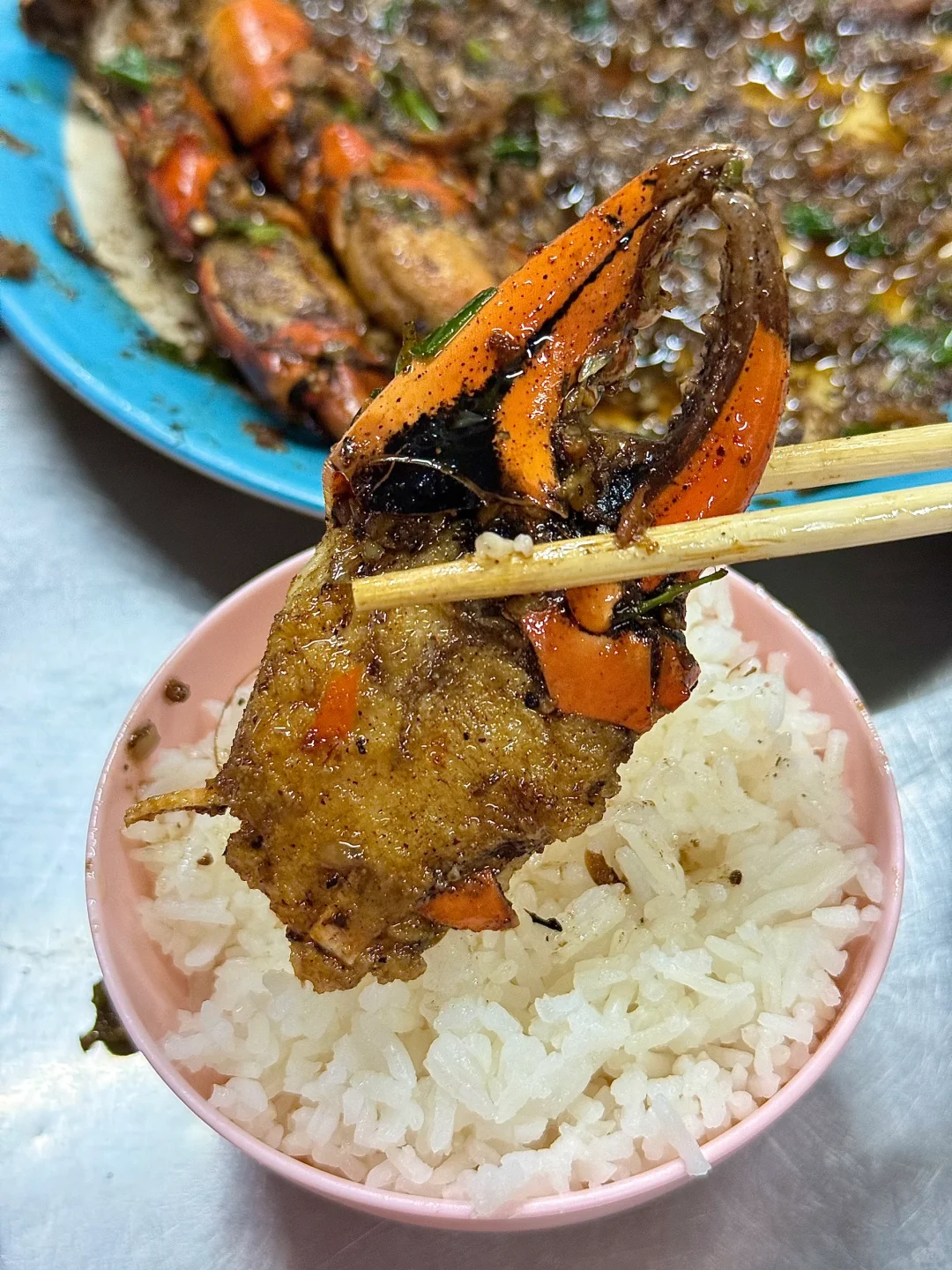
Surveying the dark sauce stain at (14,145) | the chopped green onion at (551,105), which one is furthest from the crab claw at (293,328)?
the chopped green onion at (551,105)

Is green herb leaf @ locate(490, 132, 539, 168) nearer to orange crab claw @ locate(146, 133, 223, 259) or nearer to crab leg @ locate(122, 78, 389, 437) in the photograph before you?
crab leg @ locate(122, 78, 389, 437)

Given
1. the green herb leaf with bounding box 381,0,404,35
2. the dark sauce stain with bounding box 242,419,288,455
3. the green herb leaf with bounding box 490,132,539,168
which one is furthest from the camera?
the green herb leaf with bounding box 381,0,404,35

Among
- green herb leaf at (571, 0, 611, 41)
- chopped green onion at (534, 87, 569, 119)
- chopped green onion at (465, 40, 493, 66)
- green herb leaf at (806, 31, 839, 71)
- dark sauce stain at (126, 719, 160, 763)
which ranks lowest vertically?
dark sauce stain at (126, 719, 160, 763)

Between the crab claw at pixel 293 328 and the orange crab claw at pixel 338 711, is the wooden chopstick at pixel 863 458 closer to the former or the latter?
the orange crab claw at pixel 338 711

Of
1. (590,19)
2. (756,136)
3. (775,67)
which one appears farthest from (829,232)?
(590,19)

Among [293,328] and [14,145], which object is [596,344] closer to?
[293,328]

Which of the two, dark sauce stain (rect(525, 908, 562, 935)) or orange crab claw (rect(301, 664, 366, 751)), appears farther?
dark sauce stain (rect(525, 908, 562, 935))

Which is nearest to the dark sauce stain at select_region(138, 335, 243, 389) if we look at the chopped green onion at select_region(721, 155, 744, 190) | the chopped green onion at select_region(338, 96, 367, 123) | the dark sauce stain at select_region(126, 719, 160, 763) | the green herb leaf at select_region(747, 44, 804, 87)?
the chopped green onion at select_region(338, 96, 367, 123)
